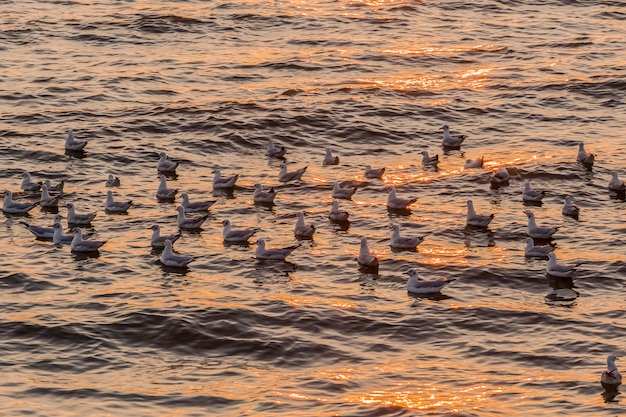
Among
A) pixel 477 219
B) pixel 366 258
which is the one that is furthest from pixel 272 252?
pixel 477 219

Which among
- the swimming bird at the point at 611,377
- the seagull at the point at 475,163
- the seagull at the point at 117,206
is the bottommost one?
the swimming bird at the point at 611,377

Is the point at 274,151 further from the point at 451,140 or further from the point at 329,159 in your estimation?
the point at 451,140

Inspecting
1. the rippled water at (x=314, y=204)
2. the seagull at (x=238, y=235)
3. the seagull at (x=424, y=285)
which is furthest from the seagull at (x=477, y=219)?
the seagull at (x=238, y=235)

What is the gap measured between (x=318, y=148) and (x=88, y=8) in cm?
2219

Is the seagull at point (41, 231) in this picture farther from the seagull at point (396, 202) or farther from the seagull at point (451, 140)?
the seagull at point (451, 140)

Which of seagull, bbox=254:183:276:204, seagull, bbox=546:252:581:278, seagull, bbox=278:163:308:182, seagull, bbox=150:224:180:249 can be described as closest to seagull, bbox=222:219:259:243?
seagull, bbox=150:224:180:249

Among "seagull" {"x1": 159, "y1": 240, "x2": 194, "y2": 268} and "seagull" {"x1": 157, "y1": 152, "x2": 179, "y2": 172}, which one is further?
"seagull" {"x1": 157, "y1": 152, "x2": 179, "y2": 172}

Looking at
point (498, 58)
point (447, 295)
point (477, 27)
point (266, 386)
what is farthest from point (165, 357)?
point (477, 27)

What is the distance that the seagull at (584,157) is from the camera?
42000 millimetres

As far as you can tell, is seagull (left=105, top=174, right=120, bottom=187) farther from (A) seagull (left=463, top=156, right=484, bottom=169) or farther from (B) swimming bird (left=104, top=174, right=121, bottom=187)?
(A) seagull (left=463, top=156, right=484, bottom=169)

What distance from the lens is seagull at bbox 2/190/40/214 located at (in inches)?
1508

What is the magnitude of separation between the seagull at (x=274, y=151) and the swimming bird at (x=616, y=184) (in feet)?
38.7

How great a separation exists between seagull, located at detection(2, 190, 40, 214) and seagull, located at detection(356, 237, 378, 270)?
11.1 metres

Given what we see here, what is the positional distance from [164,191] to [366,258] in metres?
8.83
